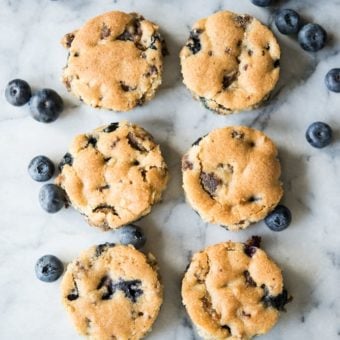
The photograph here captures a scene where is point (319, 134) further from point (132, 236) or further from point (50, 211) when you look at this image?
point (50, 211)

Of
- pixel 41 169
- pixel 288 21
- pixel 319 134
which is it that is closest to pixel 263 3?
pixel 288 21

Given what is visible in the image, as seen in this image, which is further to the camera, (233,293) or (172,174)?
(172,174)

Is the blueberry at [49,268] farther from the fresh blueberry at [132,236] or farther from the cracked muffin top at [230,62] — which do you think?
the cracked muffin top at [230,62]

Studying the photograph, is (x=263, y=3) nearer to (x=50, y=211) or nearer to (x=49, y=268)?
(x=50, y=211)

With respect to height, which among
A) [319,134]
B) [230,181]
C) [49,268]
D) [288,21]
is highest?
[288,21]

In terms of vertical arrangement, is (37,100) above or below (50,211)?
above

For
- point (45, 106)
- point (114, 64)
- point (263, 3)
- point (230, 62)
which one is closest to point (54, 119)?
point (45, 106)

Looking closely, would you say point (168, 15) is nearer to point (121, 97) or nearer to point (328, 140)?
point (121, 97)
